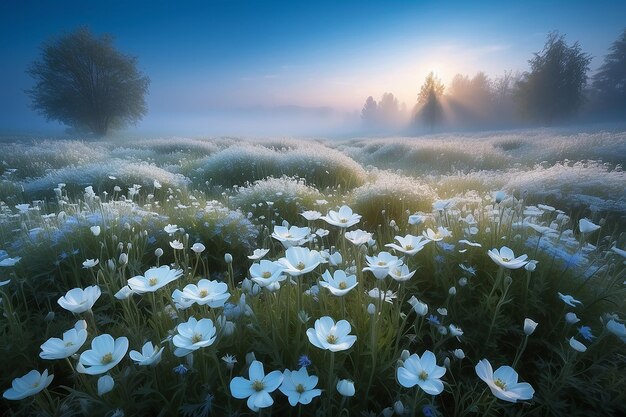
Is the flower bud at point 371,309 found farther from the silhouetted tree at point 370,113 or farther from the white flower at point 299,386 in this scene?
the silhouetted tree at point 370,113

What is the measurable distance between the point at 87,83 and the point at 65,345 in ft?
100

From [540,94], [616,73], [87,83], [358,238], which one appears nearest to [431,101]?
[540,94]

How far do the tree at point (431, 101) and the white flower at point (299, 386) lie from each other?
154 ft

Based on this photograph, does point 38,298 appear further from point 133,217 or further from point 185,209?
point 185,209

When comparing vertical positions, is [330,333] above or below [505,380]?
above

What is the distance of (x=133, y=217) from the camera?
4105mm

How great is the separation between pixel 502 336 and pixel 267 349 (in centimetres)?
174

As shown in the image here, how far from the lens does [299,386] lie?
4.24 feet

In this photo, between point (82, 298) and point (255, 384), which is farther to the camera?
point (82, 298)

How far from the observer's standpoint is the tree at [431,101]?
1666 inches

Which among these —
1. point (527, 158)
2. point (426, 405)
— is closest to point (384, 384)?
point (426, 405)

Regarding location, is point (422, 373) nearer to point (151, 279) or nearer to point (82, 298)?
point (151, 279)

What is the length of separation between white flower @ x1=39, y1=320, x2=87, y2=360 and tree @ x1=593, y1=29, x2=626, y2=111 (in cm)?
1049

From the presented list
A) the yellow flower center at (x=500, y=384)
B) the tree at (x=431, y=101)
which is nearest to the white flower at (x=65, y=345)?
the yellow flower center at (x=500, y=384)
